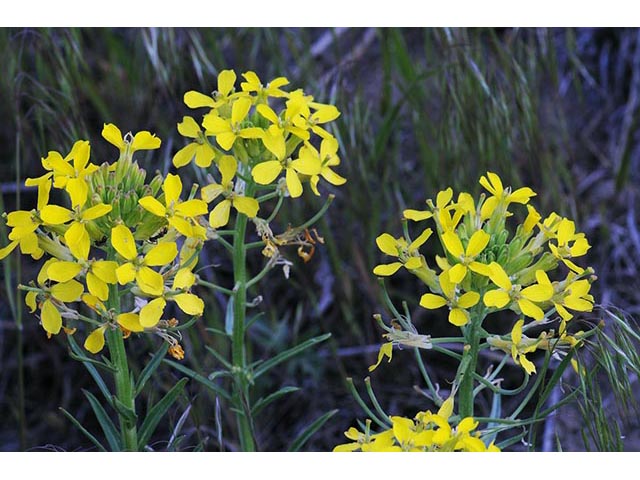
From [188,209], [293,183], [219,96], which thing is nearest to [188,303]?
[188,209]

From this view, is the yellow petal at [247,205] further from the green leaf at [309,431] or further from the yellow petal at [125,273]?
the green leaf at [309,431]

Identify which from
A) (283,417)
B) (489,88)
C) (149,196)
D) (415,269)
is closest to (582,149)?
(489,88)

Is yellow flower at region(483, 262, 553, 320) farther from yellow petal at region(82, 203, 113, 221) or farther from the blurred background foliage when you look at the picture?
the blurred background foliage

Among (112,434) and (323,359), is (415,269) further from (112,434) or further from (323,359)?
(323,359)

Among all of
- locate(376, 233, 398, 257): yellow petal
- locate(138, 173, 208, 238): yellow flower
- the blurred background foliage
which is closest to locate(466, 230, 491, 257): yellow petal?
locate(376, 233, 398, 257): yellow petal

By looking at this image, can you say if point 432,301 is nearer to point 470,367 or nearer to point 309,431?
point 470,367

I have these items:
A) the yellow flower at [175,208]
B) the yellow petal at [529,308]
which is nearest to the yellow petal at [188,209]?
the yellow flower at [175,208]
